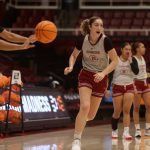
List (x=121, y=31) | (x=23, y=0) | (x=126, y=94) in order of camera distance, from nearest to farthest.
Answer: (x=126, y=94)
(x=121, y=31)
(x=23, y=0)

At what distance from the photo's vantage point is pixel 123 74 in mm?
8938

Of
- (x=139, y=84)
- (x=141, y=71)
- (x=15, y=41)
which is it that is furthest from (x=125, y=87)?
(x=15, y=41)

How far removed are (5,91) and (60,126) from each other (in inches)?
106

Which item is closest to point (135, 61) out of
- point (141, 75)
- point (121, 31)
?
point (141, 75)

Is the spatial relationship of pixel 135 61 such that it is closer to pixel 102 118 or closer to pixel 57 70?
pixel 102 118

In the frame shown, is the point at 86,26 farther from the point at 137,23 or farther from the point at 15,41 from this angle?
the point at 137,23

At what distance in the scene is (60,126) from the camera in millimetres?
11438

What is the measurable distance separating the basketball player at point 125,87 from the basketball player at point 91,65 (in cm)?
202

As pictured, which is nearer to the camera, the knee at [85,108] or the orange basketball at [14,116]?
the knee at [85,108]

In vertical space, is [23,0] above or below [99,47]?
above

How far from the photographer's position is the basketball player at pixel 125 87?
8805 millimetres

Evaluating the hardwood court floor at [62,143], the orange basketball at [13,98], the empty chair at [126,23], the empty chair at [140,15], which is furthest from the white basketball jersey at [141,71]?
the empty chair at [140,15]

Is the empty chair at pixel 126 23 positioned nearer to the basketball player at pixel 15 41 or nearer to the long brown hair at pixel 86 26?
the long brown hair at pixel 86 26

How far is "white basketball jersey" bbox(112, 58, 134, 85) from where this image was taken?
891 cm
